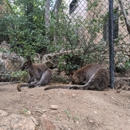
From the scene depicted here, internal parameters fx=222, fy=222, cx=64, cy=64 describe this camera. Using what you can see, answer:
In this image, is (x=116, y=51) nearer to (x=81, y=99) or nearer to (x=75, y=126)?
(x=81, y=99)

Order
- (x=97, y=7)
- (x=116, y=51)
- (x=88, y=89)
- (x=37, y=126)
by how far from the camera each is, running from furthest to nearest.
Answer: (x=97, y=7), (x=116, y=51), (x=88, y=89), (x=37, y=126)

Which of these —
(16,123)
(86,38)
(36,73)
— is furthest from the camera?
(86,38)

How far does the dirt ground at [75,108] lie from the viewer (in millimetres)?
2912

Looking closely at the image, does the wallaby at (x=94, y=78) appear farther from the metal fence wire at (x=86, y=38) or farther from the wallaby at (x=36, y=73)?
the wallaby at (x=36, y=73)

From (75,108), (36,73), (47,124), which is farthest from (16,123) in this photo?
(36,73)

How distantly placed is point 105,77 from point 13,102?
7.34 ft

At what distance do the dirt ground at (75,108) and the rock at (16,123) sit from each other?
0.12 m

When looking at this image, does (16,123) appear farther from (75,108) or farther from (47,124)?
(75,108)

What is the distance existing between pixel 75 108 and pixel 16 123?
970 mm

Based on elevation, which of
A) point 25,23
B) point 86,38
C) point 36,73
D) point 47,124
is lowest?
point 47,124

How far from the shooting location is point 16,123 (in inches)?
104

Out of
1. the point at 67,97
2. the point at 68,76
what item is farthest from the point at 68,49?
Answer: the point at 67,97

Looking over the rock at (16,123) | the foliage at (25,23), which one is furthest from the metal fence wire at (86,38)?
the rock at (16,123)

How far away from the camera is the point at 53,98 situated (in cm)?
364
